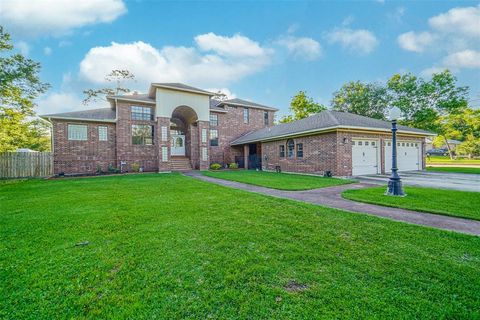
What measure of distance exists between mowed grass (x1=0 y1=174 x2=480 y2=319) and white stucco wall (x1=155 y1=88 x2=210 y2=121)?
14002 millimetres

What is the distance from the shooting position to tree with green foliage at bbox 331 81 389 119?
26047 mm

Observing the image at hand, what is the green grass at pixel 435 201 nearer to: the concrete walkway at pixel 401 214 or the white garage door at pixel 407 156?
the concrete walkway at pixel 401 214

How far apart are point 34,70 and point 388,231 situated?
2143 cm

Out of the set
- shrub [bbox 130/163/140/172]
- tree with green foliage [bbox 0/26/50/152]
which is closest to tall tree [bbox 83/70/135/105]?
tree with green foliage [bbox 0/26/50/152]

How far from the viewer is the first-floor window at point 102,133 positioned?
1708cm

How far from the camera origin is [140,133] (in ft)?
59.3

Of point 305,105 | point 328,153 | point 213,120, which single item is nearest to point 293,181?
point 328,153

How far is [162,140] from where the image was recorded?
17.3 metres

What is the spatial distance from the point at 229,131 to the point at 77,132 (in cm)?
1286

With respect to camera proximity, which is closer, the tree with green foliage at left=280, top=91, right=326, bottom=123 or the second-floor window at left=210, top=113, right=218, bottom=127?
the second-floor window at left=210, top=113, right=218, bottom=127

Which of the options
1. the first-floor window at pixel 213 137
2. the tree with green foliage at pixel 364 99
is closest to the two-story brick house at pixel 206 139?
the first-floor window at pixel 213 137

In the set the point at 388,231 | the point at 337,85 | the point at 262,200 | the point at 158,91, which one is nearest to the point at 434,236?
the point at 388,231

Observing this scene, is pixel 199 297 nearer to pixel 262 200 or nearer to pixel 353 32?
pixel 262 200

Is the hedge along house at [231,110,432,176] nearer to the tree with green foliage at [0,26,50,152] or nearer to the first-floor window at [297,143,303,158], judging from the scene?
the first-floor window at [297,143,303,158]
